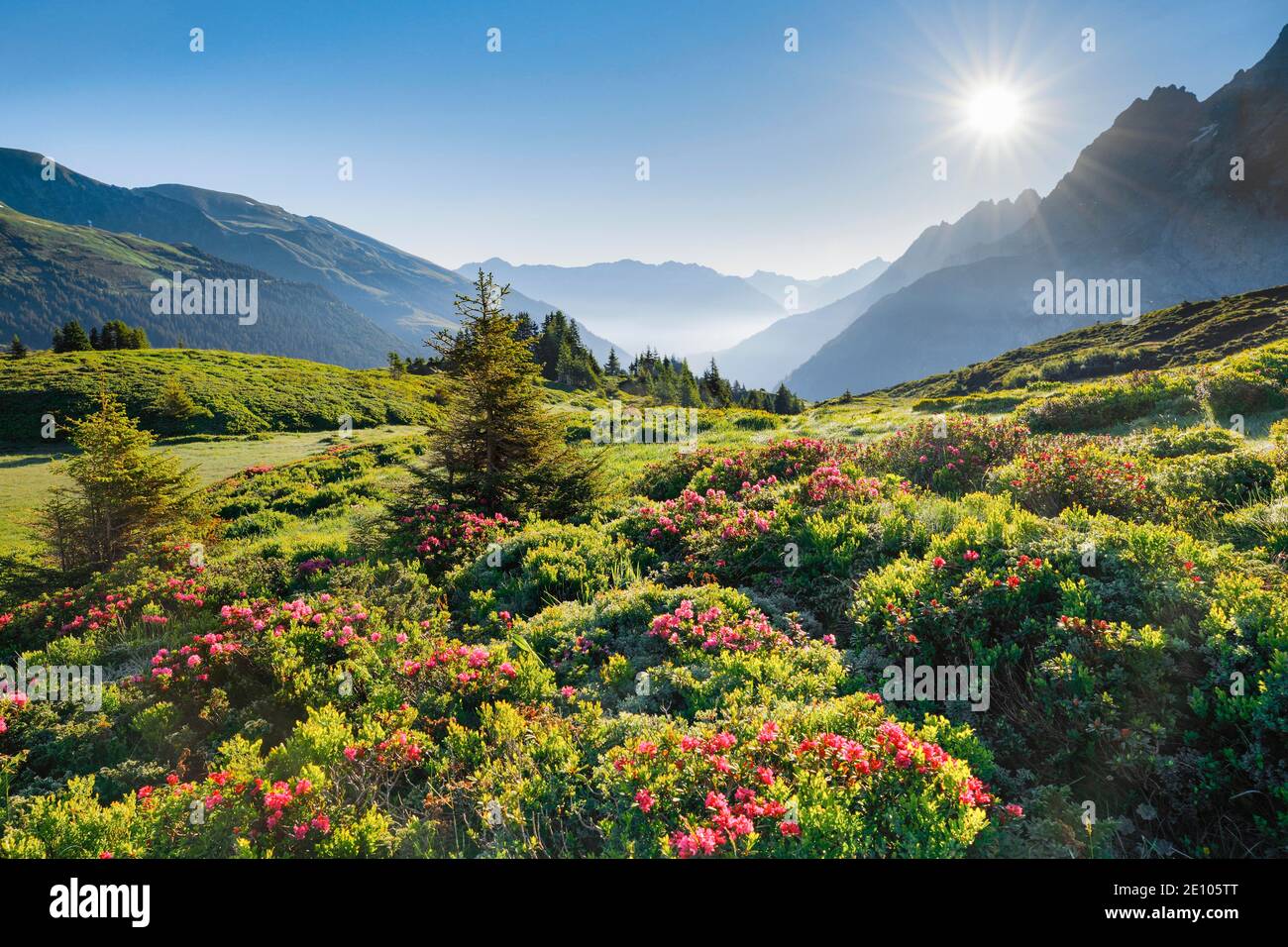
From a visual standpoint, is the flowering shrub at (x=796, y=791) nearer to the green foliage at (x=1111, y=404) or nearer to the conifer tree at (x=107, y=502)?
the conifer tree at (x=107, y=502)

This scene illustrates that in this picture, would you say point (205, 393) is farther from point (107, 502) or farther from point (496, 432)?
point (496, 432)

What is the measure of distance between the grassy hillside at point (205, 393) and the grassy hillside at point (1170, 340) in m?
61.5

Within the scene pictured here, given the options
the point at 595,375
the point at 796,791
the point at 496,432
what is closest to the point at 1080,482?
the point at 796,791

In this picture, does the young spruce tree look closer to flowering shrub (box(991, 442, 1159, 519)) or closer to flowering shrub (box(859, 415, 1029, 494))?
flowering shrub (box(859, 415, 1029, 494))

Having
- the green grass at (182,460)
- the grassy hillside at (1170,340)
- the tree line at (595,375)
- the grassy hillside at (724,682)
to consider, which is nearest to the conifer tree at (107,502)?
the grassy hillside at (724,682)

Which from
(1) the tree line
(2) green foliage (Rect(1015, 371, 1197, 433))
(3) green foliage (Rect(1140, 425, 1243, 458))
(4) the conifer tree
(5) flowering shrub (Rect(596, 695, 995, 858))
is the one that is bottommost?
(5) flowering shrub (Rect(596, 695, 995, 858))

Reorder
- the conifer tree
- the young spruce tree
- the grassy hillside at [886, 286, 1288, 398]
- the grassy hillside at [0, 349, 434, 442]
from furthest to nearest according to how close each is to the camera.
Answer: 1. the grassy hillside at [886, 286, 1288, 398]
2. the grassy hillside at [0, 349, 434, 442]
3. the young spruce tree
4. the conifer tree

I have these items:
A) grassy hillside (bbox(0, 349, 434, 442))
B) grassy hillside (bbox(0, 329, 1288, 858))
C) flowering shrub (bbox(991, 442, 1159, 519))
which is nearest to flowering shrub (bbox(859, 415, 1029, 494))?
grassy hillside (bbox(0, 329, 1288, 858))

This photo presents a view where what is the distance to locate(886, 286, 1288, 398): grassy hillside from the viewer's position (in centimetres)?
5616

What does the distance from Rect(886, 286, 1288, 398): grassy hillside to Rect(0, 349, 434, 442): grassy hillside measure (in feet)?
202

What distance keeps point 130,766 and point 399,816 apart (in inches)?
113

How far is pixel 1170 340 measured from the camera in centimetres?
7225

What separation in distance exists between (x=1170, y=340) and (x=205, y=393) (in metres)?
108
